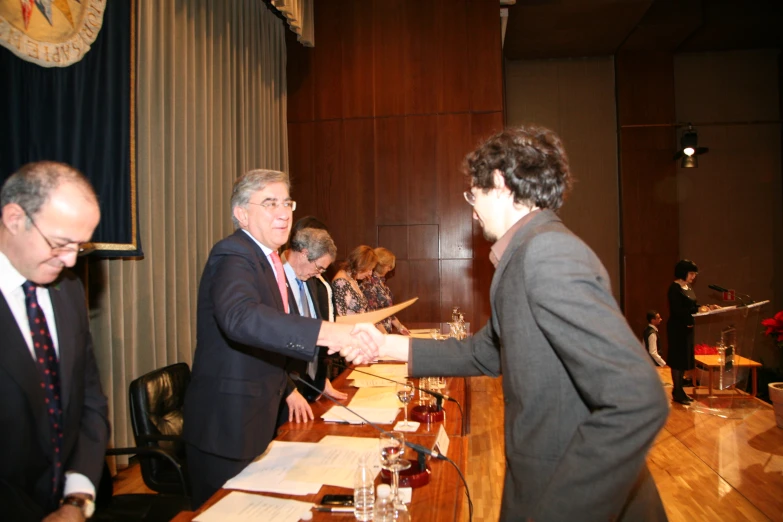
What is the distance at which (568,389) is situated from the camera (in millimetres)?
1216

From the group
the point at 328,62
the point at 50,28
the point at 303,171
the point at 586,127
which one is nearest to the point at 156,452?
the point at 50,28

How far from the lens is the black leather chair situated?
226 cm

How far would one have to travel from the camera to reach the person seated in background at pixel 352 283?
4.66 m

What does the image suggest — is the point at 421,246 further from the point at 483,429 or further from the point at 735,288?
the point at 735,288

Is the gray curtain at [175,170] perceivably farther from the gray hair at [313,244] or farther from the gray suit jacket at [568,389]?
the gray suit jacket at [568,389]

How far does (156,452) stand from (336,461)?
0.98 meters

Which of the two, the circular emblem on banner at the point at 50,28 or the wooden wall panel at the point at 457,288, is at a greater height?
the circular emblem on banner at the point at 50,28

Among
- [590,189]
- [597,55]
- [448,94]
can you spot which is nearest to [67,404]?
[448,94]

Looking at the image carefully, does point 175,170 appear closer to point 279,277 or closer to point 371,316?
point 279,277

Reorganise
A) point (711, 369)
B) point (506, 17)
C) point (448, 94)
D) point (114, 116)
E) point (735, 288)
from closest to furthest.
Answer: point (114, 116)
point (711, 369)
point (448, 94)
point (506, 17)
point (735, 288)

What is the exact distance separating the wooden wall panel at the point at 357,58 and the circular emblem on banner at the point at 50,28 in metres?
3.83

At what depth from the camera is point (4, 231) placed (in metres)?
1.48

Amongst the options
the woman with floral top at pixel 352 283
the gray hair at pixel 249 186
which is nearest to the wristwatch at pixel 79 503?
the gray hair at pixel 249 186

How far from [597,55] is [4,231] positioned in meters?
9.77
